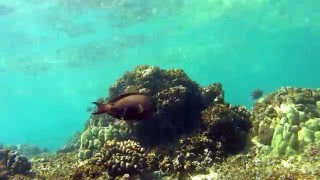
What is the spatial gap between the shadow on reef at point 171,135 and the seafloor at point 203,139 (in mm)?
21

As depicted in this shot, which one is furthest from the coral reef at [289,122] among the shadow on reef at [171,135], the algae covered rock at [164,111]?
the algae covered rock at [164,111]

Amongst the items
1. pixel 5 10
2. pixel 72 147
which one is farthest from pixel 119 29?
pixel 72 147

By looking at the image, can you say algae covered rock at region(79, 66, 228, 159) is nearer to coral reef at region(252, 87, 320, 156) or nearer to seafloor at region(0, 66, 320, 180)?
seafloor at region(0, 66, 320, 180)

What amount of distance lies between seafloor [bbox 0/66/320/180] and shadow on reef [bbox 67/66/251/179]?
2 cm

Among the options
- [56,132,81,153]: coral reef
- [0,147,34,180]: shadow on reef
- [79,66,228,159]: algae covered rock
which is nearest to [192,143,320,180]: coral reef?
[79,66,228,159]: algae covered rock

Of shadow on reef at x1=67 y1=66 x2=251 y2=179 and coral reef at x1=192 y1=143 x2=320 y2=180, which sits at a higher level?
shadow on reef at x1=67 y1=66 x2=251 y2=179

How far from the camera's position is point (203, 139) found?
8.68m

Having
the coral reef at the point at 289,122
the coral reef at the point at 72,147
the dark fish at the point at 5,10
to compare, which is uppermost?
the dark fish at the point at 5,10

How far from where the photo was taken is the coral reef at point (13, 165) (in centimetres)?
1133

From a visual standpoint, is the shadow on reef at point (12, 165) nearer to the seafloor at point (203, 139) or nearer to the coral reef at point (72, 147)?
the seafloor at point (203, 139)

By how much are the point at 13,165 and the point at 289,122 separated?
8709mm

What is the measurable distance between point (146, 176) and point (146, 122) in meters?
2.08

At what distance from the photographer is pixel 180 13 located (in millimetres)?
43125

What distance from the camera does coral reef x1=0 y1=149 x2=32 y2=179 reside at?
11328 mm
